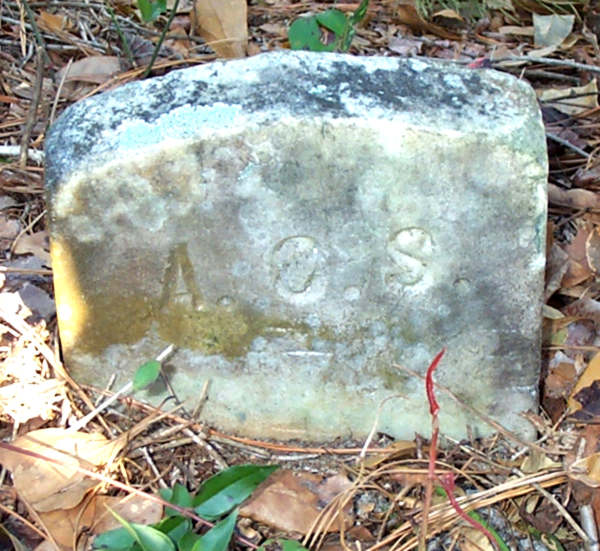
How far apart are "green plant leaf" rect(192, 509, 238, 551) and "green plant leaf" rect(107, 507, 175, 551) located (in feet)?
0.16

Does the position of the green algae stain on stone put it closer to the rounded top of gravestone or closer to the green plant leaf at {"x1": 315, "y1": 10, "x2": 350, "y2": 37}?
the rounded top of gravestone

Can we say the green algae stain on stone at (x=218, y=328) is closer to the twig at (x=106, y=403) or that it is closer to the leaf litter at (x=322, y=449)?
the twig at (x=106, y=403)

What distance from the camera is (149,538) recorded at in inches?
60.2

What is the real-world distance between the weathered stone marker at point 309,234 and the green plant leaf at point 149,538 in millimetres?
334

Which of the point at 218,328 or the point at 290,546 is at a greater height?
the point at 218,328

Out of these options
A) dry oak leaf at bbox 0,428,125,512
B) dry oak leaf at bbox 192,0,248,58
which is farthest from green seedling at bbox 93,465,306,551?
dry oak leaf at bbox 192,0,248,58

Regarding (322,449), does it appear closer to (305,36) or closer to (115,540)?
(115,540)

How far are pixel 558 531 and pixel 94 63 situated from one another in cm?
177

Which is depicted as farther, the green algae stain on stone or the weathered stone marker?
the green algae stain on stone

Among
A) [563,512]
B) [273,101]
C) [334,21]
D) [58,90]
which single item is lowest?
[563,512]

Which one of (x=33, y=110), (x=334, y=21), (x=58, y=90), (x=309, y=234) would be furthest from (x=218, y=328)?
(x=58, y=90)

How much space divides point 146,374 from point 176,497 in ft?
0.76

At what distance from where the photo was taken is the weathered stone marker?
153 cm

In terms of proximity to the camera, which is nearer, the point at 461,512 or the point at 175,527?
the point at 461,512
